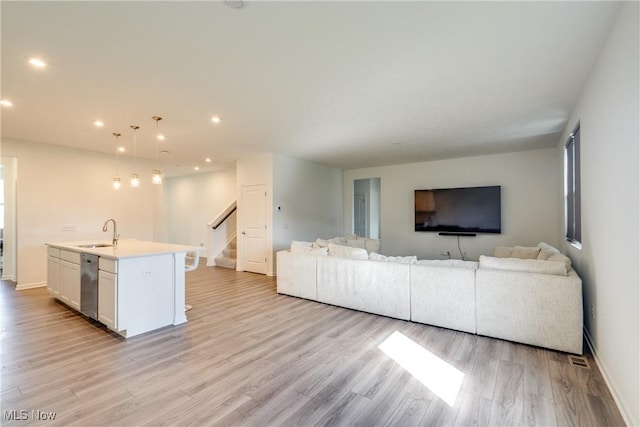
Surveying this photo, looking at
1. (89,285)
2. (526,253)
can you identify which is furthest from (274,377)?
(526,253)

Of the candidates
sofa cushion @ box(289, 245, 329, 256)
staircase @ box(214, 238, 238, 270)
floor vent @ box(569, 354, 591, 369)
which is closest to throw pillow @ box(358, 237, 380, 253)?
sofa cushion @ box(289, 245, 329, 256)

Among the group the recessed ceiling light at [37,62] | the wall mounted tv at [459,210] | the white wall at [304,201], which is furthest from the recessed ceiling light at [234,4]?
the wall mounted tv at [459,210]

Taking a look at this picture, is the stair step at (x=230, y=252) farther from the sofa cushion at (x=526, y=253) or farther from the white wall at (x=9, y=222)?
the sofa cushion at (x=526, y=253)

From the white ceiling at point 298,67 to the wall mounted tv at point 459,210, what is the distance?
190cm

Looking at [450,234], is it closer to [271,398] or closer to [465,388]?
[465,388]

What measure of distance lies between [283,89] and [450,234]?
5280mm

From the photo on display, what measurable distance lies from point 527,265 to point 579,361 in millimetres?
883

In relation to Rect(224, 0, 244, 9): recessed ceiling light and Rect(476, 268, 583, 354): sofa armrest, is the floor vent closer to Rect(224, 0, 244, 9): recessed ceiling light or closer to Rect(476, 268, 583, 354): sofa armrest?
Rect(476, 268, 583, 354): sofa armrest

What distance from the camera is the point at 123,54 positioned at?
240 centimetres

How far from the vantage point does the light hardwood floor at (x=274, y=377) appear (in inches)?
73.3

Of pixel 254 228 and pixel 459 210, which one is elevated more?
pixel 459 210

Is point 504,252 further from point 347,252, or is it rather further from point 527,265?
point 347,252

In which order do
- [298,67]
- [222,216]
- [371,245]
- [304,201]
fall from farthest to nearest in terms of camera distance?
[222,216]
[304,201]
[371,245]
[298,67]

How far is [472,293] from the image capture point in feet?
10.2
